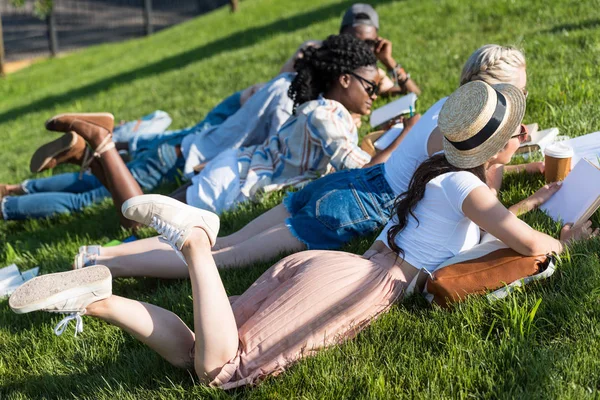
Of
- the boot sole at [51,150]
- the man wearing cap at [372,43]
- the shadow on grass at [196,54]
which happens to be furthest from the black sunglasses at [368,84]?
the shadow on grass at [196,54]

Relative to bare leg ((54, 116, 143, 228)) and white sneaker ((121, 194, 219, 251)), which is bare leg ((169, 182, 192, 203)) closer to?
bare leg ((54, 116, 143, 228))

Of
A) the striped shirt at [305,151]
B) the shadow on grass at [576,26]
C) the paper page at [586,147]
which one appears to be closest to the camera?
the paper page at [586,147]

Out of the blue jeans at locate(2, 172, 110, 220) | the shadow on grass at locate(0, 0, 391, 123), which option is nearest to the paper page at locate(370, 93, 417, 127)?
the blue jeans at locate(2, 172, 110, 220)

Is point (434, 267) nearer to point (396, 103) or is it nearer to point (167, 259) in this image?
point (167, 259)

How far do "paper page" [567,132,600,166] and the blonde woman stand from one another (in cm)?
43

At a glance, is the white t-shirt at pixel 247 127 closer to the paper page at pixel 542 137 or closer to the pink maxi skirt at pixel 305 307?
the paper page at pixel 542 137

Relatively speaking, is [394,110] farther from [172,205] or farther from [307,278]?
[172,205]

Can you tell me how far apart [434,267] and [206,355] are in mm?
1074

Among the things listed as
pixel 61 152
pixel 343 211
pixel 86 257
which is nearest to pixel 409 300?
pixel 343 211

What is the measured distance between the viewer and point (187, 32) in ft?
50.1

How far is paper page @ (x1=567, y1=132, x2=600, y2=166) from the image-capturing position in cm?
358

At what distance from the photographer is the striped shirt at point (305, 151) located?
416cm

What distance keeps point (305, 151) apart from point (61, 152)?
1.69 m

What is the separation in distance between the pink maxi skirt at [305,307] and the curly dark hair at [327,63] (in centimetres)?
190
